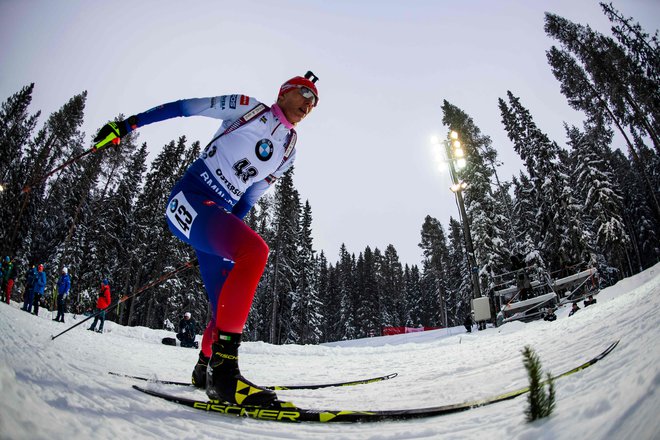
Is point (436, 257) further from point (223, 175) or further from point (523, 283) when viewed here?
point (223, 175)

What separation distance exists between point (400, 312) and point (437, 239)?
1724 cm

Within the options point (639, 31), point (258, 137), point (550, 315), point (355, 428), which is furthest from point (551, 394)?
point (639, 31)

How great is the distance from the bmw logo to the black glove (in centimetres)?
101

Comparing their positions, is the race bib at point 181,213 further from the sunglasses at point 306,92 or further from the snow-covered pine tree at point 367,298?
the snow-covered pine tree at point 367,298

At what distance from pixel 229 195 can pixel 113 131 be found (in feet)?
3.58

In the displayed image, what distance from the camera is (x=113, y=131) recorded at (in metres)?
2.64

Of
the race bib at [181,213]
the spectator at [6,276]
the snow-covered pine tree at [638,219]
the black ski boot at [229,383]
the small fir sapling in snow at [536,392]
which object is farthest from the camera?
the snow-covered pine tree at [638,219]

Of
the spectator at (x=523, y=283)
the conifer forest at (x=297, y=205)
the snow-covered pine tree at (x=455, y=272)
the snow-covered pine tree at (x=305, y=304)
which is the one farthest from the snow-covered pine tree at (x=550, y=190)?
the snow-covered pine tree at (x=305, y=304)

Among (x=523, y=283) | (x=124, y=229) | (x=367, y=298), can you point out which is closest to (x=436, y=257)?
(x=367, y=298)

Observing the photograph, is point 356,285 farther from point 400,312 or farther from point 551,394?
point 551,394

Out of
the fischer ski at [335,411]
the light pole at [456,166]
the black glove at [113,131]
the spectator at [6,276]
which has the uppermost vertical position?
the light pole at [456,166]

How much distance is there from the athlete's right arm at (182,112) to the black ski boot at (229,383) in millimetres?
1754

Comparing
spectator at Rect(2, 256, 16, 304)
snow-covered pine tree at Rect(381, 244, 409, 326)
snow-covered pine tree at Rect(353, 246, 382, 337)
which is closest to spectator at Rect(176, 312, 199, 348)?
spectator at Rect(2, 256, 16, 304)

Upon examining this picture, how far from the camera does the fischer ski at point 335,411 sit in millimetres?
1588
